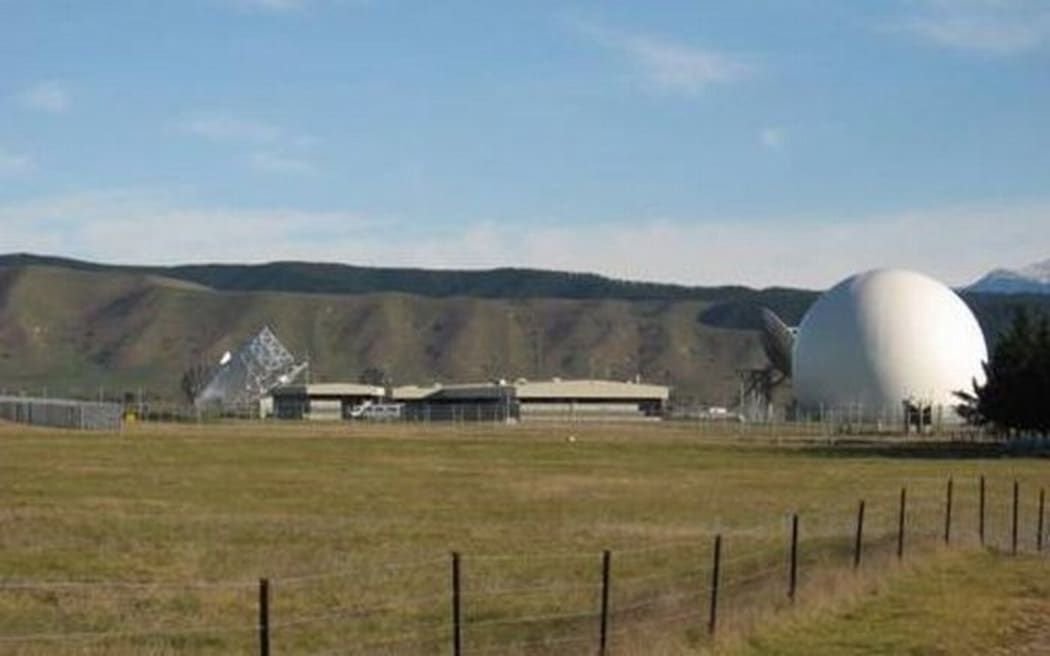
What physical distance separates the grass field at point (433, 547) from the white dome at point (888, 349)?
70093mm

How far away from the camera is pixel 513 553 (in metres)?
29.7

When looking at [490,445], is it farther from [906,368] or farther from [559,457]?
[906,368]

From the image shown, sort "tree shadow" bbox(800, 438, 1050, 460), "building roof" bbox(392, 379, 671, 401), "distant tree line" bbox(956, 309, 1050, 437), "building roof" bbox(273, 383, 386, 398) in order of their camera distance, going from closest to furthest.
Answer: "tree shadow" bbox(800, 438, 1050, 460), "distant tree line" bbox(956, 309, 1050, 437), "building roof" bbox(392, 379, 671, 401), "building roof" bbox(273, 383, 386, 398)

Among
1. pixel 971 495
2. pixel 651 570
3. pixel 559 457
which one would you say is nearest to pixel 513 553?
pixel 651 570

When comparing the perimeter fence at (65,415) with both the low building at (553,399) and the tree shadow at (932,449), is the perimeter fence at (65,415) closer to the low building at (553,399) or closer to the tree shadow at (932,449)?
the tree shadow at (932,449)

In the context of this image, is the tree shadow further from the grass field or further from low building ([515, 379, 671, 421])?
low building ([515, 379, 671, 421])

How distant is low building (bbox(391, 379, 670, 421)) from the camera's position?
183m

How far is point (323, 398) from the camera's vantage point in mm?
192375

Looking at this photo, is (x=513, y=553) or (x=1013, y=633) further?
(x=513, y=553)

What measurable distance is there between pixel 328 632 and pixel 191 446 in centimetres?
5959

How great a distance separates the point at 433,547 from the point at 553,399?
6309 inches

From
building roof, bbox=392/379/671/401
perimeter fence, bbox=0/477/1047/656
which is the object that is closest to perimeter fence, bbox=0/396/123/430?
building roof, bbox=392/379/671/401

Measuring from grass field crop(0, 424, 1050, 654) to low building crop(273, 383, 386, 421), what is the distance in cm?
12098

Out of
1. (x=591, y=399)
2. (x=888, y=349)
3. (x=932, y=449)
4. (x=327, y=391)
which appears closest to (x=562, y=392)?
(x=591, y=399)
